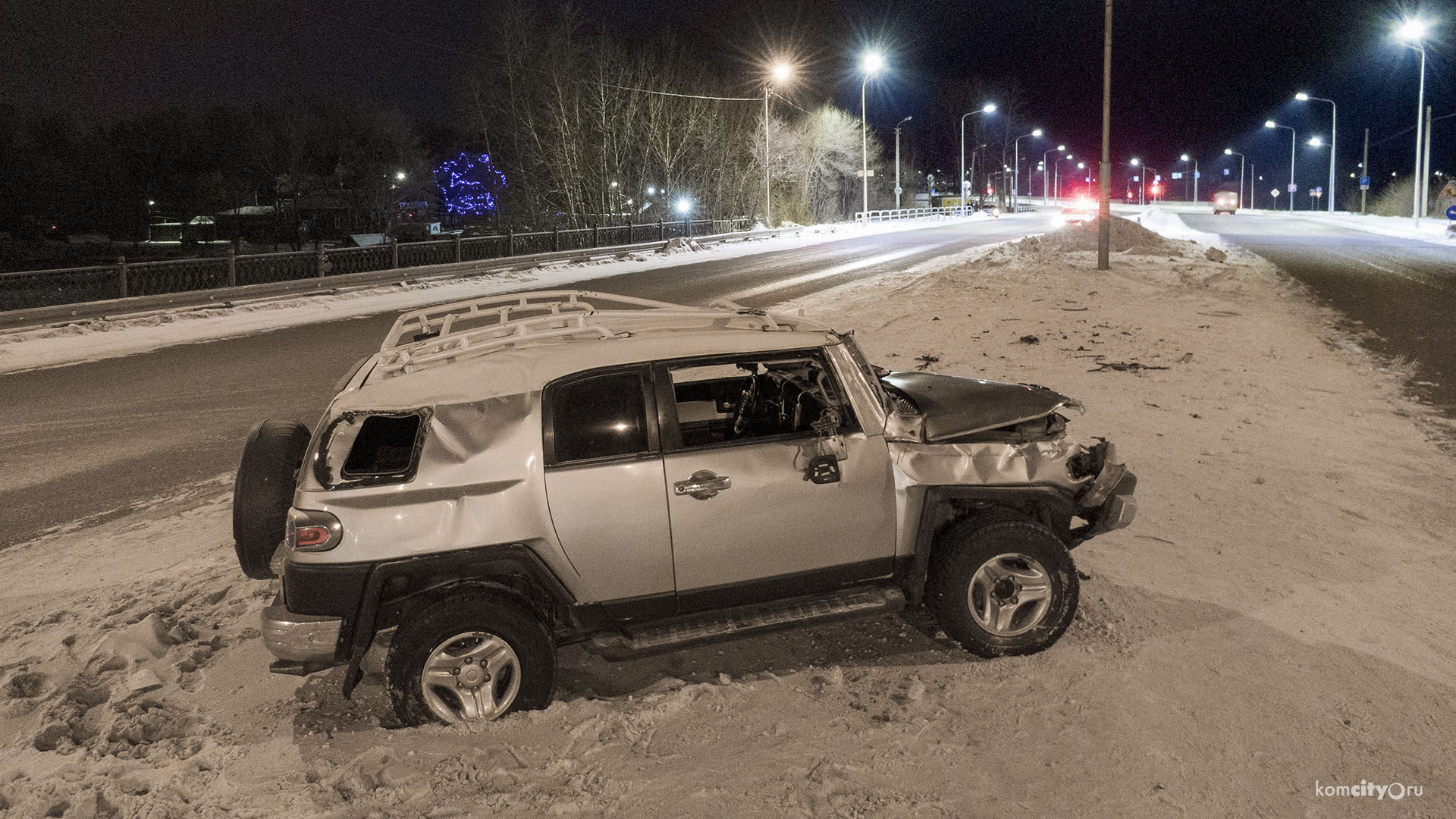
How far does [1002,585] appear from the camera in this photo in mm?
4688

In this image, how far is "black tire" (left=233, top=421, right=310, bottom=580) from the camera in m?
4.45

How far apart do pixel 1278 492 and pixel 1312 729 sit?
3.67 metres

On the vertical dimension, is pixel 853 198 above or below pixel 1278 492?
above

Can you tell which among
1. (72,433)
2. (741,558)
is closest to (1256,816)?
(741,558)

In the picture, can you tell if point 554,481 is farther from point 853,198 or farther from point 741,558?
point 853,198

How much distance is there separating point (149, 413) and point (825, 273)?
803 inches

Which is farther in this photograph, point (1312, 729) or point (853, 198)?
point (853, 198)

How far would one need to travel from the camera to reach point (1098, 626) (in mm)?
5031

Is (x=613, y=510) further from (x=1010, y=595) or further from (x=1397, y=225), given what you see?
(x=1397, y=225)

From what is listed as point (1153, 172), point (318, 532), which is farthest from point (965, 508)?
point (1153, 172)

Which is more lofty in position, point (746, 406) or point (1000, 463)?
point (746, 406)

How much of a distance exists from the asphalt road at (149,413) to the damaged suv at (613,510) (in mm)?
4434

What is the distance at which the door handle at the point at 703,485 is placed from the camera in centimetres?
421

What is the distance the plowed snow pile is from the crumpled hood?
3.39 ft
